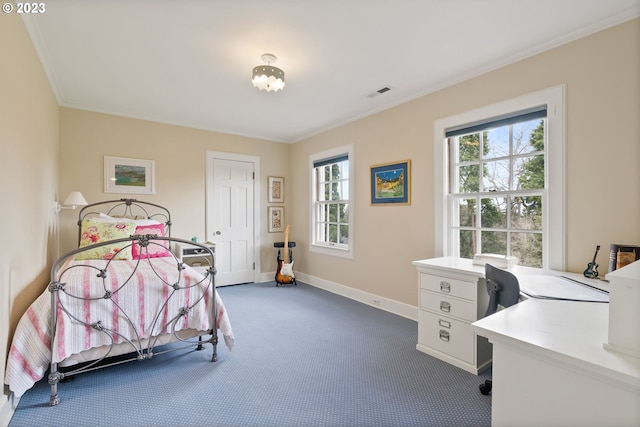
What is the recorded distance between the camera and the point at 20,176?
80.7 inches

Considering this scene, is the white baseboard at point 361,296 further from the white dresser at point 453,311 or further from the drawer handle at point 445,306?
the drawer handle at point 445,306

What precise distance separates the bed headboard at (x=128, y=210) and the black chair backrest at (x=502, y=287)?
4.02 metres

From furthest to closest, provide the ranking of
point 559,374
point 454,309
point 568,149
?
point 454,309 < point 568,149 < point 559,374

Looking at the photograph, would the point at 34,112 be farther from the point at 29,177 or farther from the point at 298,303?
the point at 298,303

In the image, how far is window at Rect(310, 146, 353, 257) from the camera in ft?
14.5

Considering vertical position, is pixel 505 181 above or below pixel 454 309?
above

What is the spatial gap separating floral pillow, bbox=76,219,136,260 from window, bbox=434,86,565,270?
3.33 metres

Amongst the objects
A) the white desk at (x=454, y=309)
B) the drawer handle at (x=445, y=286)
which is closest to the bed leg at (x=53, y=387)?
the white desk at (x=454, y=309)

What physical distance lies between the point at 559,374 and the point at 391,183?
2859mm

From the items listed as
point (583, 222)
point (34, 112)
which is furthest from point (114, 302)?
point (583, 222)

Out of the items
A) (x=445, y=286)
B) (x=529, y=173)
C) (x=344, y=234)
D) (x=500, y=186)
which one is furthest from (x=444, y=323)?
(x=344, y=234)

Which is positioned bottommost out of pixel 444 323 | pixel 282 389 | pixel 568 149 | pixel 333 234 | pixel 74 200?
pixel 282 389

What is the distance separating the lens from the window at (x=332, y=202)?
4418mm

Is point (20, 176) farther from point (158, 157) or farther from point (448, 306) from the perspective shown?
point (448, 306)
